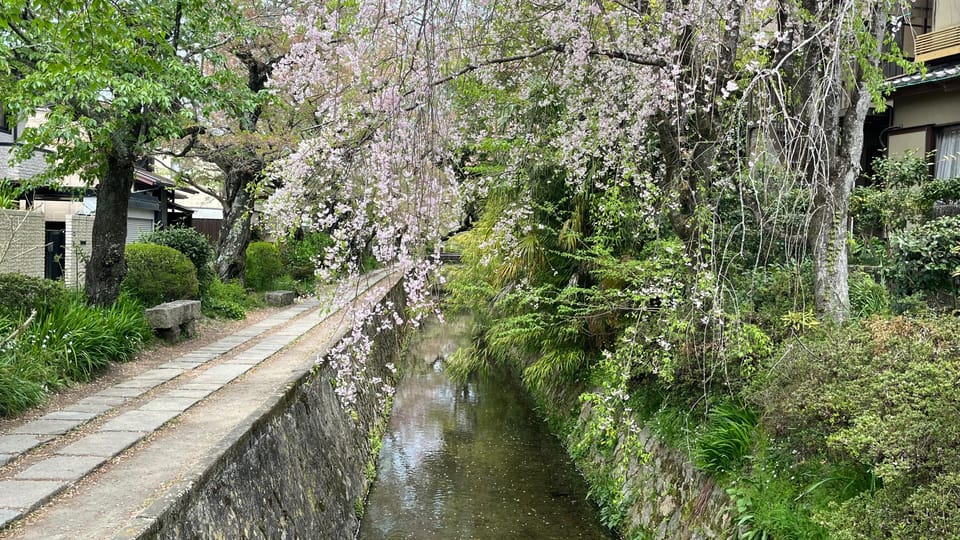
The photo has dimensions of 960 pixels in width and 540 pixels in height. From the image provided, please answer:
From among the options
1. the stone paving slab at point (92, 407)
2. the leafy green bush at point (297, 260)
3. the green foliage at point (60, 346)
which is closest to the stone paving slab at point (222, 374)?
the green foliage at point (60, 346)

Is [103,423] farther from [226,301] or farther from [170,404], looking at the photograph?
[226,301]

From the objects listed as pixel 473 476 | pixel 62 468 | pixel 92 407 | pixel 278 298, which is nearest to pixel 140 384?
pixel 92 407

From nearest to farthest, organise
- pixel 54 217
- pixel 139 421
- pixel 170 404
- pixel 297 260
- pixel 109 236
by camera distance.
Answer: pixel 139 421
pixel 170 404
pixel 109 236
pixel 54 217
pixel 297 260

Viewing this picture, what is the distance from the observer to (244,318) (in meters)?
13.6

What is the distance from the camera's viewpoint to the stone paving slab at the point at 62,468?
4.65 metres

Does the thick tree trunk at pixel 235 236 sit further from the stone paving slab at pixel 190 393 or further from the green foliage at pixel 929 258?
the green foliage at pixel 929 258

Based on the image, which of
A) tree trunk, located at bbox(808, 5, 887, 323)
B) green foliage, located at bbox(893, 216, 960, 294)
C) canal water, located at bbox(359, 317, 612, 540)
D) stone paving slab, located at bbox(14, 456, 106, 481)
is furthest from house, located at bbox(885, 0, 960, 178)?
stone paving slab, located at bbox(14, 456, 106, 481)

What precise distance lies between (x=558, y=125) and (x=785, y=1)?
2.73 meters

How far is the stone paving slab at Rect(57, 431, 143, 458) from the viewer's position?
519cm

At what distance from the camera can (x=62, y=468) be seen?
15.9 ft

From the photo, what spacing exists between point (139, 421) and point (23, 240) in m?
7.16

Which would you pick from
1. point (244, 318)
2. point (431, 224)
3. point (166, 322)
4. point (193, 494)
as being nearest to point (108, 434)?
point (193, 494)

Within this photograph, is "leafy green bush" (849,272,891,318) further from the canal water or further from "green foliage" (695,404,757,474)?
the canal water

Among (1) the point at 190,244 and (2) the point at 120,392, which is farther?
(1) the point at 190,244
